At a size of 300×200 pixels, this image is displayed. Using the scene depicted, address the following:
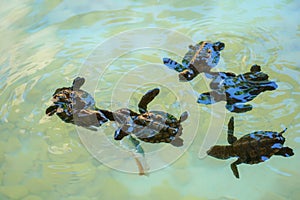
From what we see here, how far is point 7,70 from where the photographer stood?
8.53 ft

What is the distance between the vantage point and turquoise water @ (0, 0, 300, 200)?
1.96 metres

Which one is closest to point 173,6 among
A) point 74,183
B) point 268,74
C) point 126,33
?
point 126,33

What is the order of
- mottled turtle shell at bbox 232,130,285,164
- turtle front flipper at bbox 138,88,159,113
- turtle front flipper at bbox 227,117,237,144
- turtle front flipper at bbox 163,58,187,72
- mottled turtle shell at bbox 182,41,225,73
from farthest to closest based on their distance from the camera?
turtle front flipper at bbox 163,58,187,72
mottled turtle shell at bbox 182,41,225,73
turtle front flipper at bbox 138,88,159,113
turtle front flipper at bbox 227,117,237,144
mottled turtle shell at bbox 232,130,285,164

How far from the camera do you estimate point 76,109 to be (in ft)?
6.73

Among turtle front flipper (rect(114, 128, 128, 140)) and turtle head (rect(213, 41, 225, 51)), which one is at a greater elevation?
turtle head (rect(213, 41, 225, 51))

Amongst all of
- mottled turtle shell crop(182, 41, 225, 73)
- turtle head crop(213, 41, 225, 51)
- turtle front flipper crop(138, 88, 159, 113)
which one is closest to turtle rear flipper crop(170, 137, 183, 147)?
turtle front flipper crop(138, 88, 159, 113)

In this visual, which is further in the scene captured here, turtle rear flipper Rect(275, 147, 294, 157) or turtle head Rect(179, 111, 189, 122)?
turtle head Rect(179, 111, 189, 122)

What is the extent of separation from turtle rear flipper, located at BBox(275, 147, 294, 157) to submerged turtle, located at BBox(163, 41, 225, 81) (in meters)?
0.64

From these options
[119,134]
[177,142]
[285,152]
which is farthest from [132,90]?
[285,152]

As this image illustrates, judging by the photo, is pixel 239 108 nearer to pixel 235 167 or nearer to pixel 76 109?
pixel 235 167

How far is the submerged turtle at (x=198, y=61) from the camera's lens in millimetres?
2264

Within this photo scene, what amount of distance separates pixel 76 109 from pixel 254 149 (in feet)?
3.16

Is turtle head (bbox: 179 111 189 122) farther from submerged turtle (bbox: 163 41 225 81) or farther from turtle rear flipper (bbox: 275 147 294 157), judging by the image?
turtle rear flipper (bbox: 275 147 294 157)

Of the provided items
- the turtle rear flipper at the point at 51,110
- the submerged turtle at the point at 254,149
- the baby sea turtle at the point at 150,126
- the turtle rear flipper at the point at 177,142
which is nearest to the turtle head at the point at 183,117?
the baby sea turtle at the point at 150,126
